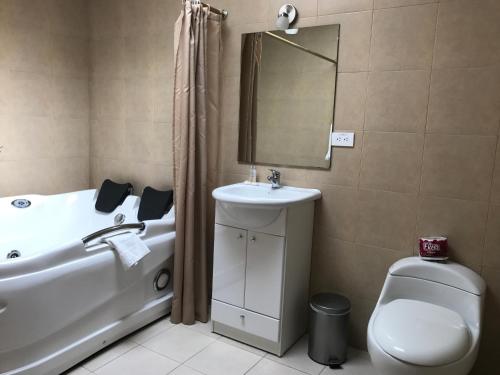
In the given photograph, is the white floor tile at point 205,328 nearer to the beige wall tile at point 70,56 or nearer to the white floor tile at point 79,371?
the white floor tile at point 79,371

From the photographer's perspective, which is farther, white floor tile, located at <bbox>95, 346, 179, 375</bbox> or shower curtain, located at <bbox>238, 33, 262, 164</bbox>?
shower curtain, located at <bbox>238, 33, 262, 164</bbox>

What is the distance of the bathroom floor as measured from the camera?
2.10 m

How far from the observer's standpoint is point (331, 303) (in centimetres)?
224

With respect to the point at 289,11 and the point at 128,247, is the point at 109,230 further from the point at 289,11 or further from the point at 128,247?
the point at 289,11

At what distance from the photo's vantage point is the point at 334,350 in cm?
220

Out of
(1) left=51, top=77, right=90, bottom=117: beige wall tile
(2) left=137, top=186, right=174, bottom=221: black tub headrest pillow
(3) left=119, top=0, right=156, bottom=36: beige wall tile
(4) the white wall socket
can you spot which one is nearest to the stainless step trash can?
(4) the white wall socket

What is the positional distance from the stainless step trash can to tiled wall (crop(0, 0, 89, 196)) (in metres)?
2.43

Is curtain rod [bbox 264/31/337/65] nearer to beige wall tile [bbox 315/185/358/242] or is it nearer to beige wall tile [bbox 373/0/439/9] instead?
beige wall tile [bbox 373/0/439/9]

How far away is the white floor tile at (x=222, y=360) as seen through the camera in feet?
6.95

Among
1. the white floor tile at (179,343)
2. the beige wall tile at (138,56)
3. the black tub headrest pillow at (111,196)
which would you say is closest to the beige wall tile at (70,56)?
the beige wall tile at (138,56)

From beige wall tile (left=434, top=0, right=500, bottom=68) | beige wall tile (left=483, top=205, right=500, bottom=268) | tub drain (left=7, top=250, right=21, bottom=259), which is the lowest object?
tub drain (left=7, top=250, right=21, bottom=259)

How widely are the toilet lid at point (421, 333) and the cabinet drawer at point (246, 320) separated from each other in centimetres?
65

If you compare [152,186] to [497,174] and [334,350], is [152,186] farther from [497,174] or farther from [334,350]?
[497,174]

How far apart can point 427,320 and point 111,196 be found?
242 cm
